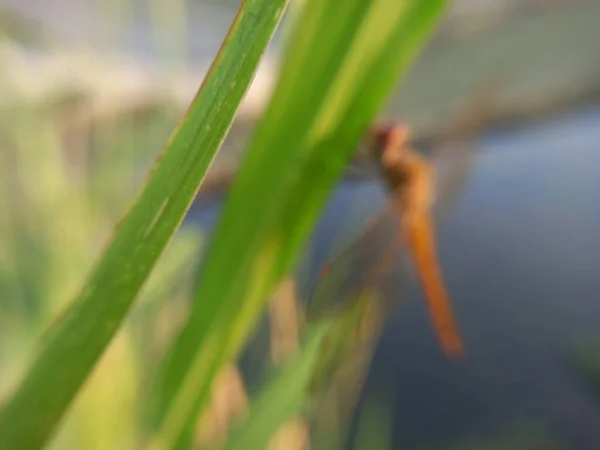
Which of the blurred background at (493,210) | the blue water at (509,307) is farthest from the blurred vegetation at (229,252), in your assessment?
the blue water at (509,307)

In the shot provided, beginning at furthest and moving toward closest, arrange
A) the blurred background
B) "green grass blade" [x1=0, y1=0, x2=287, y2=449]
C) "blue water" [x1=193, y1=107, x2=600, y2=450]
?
"blue water" [x1=193, y1=107, x2=600, y2=450] → the blurred background → "green grass blade" [x1=0, y1=0, x2=287, y2=449]

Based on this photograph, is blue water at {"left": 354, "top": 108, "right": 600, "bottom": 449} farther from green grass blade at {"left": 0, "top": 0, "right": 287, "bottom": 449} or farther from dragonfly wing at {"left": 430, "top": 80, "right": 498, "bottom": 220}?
green grass blade at {"left": 0, "top": 0, "right": 287, "bottom": 449}

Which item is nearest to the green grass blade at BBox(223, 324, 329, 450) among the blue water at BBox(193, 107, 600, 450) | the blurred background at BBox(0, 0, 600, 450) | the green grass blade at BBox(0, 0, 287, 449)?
the green grass blade at BBox(0, 0, 287, 449)

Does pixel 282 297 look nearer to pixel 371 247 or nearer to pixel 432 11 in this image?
pixel 371 247

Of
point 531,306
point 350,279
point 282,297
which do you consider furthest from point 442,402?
point 350,279

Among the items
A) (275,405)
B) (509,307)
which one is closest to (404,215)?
(275,405)
